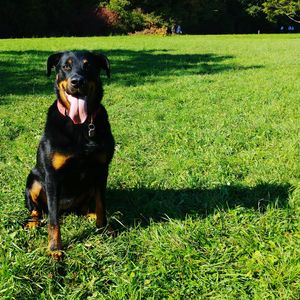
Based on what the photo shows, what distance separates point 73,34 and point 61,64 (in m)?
38.8

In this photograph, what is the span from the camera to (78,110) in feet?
9.66

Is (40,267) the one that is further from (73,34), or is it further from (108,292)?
(73,34)

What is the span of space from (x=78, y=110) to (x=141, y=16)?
42.5 metres

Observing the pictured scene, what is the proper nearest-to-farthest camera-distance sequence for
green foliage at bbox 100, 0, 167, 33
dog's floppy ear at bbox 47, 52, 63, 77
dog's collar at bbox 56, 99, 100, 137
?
dog's collar at bbox 56, 99, 100, 137
dog's floppy ear at bbox 47, 52, 63, 77
green foliage at bbox 100, 0, 167, 33

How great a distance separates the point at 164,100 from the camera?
27.2ft

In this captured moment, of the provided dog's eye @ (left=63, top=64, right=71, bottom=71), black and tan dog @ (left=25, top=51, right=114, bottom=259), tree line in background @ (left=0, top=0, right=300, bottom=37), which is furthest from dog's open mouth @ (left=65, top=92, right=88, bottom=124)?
tree line in background @ (left=0, top=0, right=300, bottom=37)

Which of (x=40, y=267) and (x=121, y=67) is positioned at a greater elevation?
(x=121, y=67)

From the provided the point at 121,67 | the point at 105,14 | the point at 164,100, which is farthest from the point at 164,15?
the point at 164,100

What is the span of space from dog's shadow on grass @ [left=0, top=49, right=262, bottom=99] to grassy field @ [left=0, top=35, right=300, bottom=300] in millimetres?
1747

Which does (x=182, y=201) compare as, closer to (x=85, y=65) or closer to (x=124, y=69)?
(x=85, y=65)

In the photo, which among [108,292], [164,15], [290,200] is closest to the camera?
[108,292]

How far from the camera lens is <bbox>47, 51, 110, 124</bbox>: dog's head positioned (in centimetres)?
292

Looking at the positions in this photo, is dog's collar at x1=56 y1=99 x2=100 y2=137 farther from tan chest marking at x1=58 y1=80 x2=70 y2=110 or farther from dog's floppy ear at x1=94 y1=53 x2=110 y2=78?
dog's floppy ear at x1=94 y1=53 x2=110 y2=78

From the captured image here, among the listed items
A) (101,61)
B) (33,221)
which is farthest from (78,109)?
(33,221)
